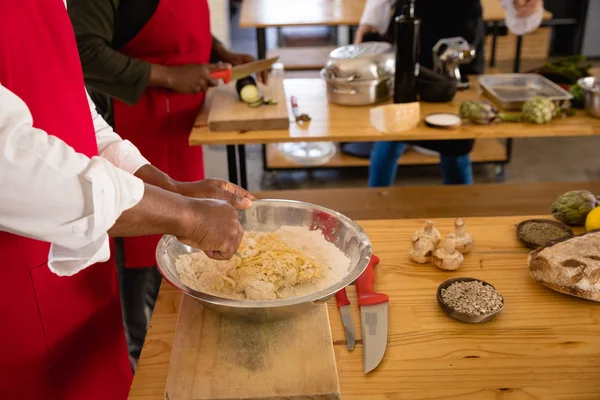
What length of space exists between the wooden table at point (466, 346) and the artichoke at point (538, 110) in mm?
870

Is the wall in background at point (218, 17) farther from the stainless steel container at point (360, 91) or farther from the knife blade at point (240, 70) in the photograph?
the stainless steel container at point (360, 91)

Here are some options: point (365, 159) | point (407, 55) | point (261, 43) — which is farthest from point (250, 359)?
point (365, 159)

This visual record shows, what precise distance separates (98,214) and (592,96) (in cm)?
186

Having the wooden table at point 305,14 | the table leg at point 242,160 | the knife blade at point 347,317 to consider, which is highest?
the wooden table at point 305,14

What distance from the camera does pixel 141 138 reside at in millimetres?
2195

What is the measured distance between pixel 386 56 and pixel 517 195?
872 millimetres

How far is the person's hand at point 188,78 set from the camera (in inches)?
82.1

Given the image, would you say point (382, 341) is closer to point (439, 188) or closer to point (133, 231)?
point (133, 231)

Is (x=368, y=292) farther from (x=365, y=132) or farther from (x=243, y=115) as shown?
(x=243, y=115)

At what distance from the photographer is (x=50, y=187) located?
81 cm

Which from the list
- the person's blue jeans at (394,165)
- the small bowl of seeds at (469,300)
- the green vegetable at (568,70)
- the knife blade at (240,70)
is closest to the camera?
the small bowl of seeds at (469,300)

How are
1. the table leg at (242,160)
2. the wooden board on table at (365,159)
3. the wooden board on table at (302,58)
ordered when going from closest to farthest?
the table leg at (242,160)
the wooden board on table at (365,159)
the wooden board on table at (302,58)

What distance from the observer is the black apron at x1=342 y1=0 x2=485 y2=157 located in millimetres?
2758

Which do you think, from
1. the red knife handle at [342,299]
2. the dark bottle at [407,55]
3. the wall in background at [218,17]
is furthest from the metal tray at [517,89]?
the wall in background at [218,17]
